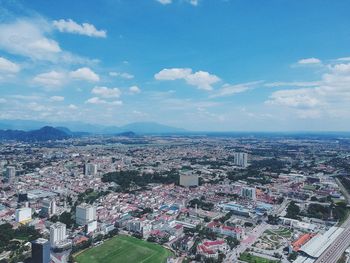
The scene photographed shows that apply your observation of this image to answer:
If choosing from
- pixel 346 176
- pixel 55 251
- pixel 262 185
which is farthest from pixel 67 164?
pixel 346 176

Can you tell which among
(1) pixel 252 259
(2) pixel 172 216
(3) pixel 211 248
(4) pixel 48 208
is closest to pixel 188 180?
(2) pixel 172 216

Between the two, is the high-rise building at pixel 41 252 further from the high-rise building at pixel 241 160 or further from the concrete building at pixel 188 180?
the high-rise building at pixel 241 160

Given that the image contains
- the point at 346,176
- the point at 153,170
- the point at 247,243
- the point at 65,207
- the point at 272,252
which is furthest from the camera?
A: the point at 153,170

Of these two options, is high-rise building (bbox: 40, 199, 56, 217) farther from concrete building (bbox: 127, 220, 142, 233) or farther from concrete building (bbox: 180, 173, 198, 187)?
concrete building (bbox: 180, 173, 198, 187)

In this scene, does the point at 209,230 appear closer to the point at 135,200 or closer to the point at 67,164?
the point at 135,200

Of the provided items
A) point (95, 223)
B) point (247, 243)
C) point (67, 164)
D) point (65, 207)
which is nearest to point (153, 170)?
point (67, 164)

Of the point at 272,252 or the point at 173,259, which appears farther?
the point at 272,252

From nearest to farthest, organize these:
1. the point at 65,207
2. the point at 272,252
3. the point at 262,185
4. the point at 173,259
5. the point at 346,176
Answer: the point at 173,259 < the point at 272,252 < the point at 65,207 < the point at 262,185 < the point at 346,176
